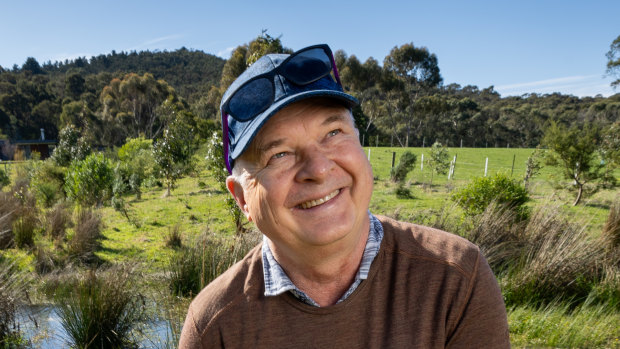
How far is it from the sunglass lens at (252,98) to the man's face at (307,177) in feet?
0.18

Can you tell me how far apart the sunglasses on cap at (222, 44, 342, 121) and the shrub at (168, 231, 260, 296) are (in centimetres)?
296

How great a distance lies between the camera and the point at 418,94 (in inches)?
1946

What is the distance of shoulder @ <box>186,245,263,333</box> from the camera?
1.31 meters

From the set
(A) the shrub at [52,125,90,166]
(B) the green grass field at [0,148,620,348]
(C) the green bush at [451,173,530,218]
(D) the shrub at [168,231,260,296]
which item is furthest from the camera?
(A) the shrub at [52,125,90,166]

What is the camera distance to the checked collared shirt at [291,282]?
4.29 ft

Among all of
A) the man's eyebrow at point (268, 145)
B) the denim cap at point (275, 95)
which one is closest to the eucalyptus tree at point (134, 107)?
the denim cap at point (275, 95)

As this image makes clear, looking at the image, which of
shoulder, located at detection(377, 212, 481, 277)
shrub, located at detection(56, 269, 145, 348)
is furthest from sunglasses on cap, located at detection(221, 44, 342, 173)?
shrub, located at detection(56, 269, 145, 348)

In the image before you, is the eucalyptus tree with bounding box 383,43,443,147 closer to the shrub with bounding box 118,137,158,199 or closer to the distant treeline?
the distant treeline

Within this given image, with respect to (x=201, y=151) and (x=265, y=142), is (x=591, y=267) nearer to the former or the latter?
(x=265, y=142)

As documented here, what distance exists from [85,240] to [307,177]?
28.9 feet

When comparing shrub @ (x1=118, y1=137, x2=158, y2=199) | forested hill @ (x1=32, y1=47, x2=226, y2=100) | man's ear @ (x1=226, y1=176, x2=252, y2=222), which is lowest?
shrub @ (x1=118, y1=137, x2=158, y2=199)

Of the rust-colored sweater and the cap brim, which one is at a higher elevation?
the cap brim

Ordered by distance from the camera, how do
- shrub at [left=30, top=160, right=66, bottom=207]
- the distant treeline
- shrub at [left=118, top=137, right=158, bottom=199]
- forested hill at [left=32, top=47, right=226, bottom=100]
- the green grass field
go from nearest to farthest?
the green grass field, shrub at [left=30, top=160, right=66, bottom=207], shrub at [left=118, top=137, right=158, bottom=199], the distant treeline, forested hill at [left=32, top=47, right=226, bottom=100]

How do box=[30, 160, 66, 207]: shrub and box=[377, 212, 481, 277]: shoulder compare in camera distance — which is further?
box=[30, 160, 66, 207]: shrub
